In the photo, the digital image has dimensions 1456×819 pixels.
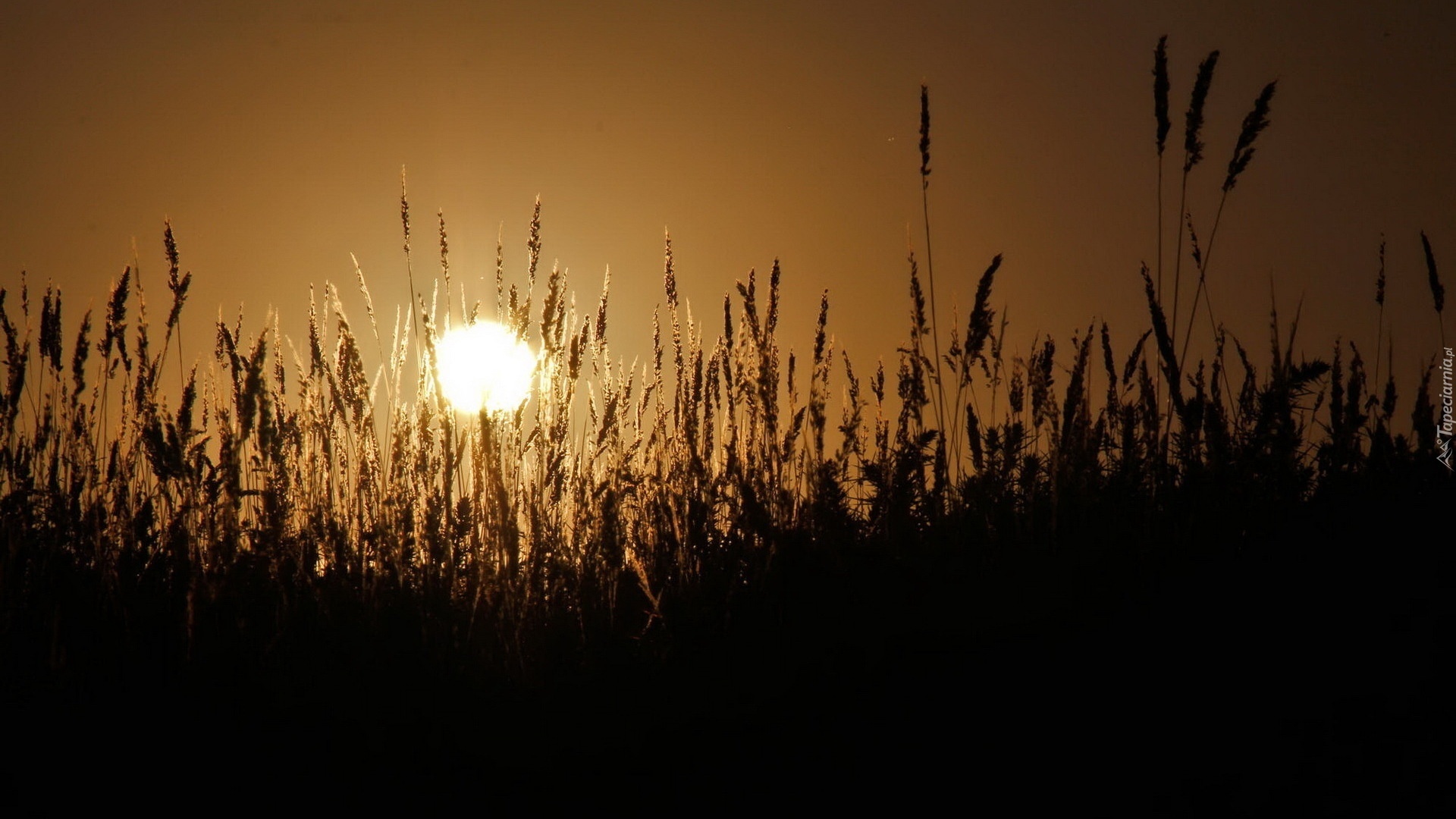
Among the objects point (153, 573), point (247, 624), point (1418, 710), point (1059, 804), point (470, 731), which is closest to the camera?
point (1059, 804)

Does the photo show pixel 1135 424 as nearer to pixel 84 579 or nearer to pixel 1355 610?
pixel 1355 610

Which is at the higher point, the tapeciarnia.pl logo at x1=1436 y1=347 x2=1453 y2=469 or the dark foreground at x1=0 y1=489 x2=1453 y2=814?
the tapeciarnia.pl logo at x1=1436 y1=347 x2=1453 y2=469

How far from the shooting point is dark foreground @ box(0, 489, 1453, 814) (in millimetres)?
1162

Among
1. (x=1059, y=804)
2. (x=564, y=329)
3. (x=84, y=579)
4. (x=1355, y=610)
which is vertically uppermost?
(x=564, y=329)

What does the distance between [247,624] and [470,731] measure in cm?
50

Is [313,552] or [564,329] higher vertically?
[564,329]

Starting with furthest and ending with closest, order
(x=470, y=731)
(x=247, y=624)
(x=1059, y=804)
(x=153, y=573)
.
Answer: (x=153, y=573) < (x=247, y=624) < (x=470, y=731) < (x=1059, y=804)

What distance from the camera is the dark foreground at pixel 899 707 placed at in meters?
1.16

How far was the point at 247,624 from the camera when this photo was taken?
1.59 meters

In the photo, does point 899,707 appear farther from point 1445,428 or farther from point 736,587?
point 1445,428

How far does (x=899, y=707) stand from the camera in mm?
1340

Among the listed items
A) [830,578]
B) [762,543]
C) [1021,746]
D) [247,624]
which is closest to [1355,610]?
[1021,746]

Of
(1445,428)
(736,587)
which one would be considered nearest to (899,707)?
(736,587)

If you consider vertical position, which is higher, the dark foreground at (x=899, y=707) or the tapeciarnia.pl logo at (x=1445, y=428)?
the tapeciarnia.pl logo at (x=1445, y=428)
